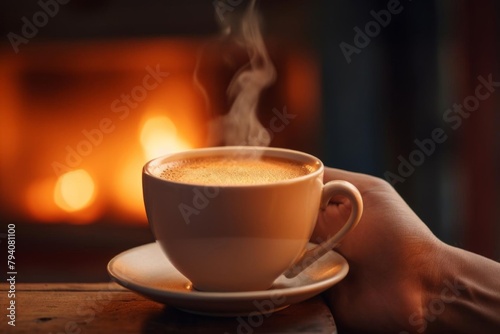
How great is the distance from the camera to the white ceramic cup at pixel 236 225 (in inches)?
26.3

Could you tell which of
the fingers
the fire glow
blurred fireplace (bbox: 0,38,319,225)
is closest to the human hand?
the fingers

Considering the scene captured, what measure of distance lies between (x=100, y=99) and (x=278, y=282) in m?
1.22

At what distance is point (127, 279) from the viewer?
0.70m

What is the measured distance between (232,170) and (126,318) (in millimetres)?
203

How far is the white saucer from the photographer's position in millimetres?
644

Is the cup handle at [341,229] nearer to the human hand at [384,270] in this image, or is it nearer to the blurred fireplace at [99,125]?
the human hand at [384,270]

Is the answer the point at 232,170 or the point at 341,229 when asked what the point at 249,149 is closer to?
the point at 232,170

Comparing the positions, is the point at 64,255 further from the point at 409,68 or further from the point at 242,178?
the point at 242,178

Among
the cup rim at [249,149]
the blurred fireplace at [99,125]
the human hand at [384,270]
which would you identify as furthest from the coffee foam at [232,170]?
the blurred fireplace at [99,125]

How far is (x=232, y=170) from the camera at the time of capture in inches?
31.1

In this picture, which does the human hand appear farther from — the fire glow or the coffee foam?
the fire glow

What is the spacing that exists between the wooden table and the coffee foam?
5.4 inches

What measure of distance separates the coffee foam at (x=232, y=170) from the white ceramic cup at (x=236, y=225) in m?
0.04

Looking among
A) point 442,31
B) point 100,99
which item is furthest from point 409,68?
point 100,99
